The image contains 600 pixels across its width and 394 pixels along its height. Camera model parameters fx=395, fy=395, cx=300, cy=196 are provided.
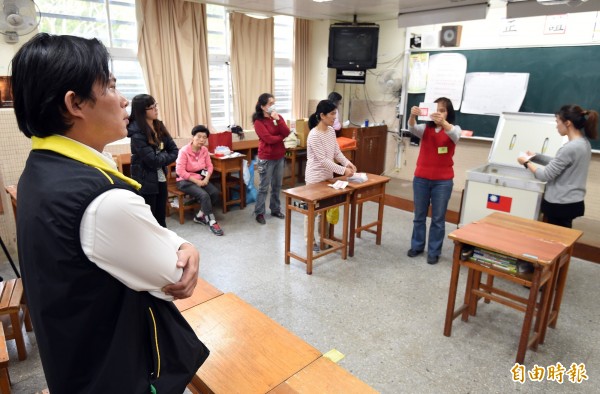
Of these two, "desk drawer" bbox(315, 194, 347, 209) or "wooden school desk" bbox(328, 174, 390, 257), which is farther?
"wooden school desk" bbox(328, 174, 390, 257)

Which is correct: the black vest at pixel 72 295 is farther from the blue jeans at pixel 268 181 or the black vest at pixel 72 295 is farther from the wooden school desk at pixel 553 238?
the blue jeans at pixel 268 181

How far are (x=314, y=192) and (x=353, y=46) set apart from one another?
3412 mm

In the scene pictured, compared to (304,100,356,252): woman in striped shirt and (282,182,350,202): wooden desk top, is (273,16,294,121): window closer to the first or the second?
(304,100,356,252): woman in striped shirt

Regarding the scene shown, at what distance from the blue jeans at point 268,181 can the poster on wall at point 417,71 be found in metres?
2.38

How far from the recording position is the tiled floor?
7.16 ft

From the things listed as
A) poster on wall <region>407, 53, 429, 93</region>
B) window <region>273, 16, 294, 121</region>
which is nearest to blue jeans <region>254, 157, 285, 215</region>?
window <region>273, 16, 294, 121</region>

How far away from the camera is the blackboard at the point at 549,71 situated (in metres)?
4.23

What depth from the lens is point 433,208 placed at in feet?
11.5

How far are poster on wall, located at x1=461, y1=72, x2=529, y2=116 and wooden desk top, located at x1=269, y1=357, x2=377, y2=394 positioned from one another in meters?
4.49

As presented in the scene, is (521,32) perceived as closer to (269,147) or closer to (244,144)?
(269,147)

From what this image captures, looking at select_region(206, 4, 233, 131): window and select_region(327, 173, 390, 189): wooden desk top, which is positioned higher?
select_region(206, 4, 233, 131): window

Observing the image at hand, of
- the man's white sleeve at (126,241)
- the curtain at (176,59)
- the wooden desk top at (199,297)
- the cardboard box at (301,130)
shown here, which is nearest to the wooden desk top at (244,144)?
the curtain at (176,59)

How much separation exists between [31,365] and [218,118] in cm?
401

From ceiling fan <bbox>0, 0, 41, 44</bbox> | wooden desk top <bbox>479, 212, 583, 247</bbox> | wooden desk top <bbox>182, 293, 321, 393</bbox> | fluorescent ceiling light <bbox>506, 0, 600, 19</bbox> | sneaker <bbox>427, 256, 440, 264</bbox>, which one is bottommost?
sneaker <bbox>427, 256, 440, 264</bbox>
